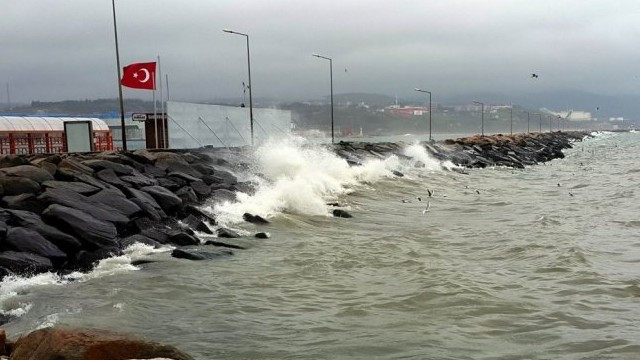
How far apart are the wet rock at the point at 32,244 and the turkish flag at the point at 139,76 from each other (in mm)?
19736

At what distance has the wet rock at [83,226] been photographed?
12.1 m

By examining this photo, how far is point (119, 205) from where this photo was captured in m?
14.7

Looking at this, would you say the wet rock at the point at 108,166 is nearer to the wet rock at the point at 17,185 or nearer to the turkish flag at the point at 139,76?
the wet rock at the point at 17,185

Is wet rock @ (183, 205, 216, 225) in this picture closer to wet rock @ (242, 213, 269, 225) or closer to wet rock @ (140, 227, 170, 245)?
wet rock @ (242, 213, 269, 225)

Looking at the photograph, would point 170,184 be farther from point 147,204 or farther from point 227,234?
point 227,234

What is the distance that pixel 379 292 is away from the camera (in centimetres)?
969

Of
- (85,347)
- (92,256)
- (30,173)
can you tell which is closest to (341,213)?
(30,173)

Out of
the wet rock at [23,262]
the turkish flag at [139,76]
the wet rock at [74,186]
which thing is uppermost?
the turkish flag at [139,76]

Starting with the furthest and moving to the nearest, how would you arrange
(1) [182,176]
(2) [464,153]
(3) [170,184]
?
1. (2) [464,153]
2. (1) [182,176]
3. (3) [170,184]

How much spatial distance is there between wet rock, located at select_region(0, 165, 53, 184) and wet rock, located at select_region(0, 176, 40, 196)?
12.5 inches

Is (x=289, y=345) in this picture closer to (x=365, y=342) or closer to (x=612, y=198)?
(x=365, y=342)

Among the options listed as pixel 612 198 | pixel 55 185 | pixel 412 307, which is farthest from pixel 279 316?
pixel 612 198

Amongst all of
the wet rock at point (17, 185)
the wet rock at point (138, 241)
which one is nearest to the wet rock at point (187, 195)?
the wet rock at point (17, 185)

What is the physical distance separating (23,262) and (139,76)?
69.9 ft
